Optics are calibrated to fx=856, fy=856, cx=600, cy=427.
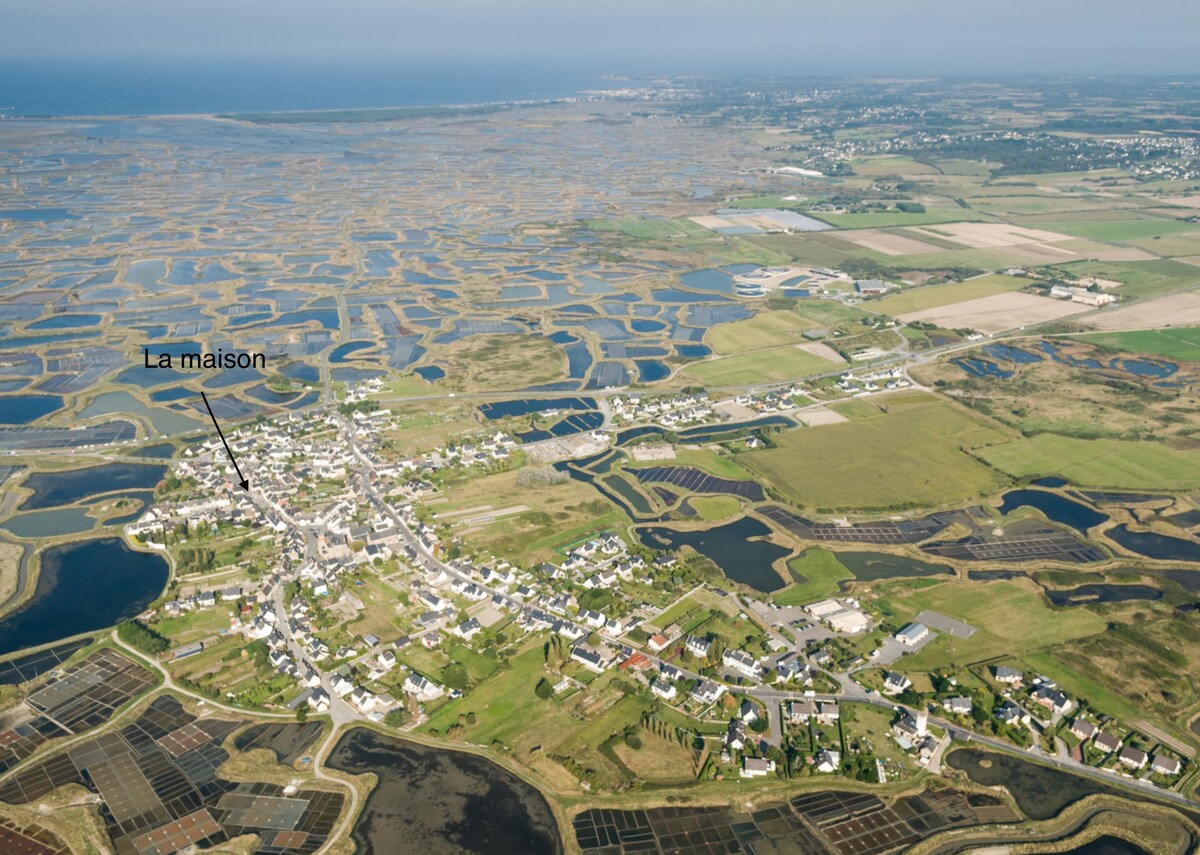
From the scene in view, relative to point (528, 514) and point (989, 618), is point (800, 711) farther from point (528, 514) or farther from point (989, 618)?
point (528, 514)

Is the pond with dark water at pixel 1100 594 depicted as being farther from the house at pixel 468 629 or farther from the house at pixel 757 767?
the house at pixel 468 629

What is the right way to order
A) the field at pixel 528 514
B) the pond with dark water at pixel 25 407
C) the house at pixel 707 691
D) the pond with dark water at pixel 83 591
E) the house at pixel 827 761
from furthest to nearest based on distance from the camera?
the pond with dark water at pixel 25 407
the field at pixel 528 514
the pond with dark water at pixel 83 591
the house at pixel 707 691
the house at pixel 827 761

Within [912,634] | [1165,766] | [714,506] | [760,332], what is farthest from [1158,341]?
[1165,766]

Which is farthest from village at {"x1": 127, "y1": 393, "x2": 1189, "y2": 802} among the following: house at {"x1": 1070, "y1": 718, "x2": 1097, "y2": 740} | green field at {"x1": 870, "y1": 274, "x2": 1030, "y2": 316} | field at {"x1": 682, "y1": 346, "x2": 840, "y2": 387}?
green field at {"x1": 870, "y1": 274, "x2": 1030, "y2": 316}

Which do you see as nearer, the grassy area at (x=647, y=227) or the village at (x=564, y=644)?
the village at (x=564, y=644)

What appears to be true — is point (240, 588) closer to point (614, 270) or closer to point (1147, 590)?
point (1147, 590)

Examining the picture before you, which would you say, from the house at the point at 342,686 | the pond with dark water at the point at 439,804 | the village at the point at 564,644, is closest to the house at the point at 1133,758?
the village at the point at 564,644

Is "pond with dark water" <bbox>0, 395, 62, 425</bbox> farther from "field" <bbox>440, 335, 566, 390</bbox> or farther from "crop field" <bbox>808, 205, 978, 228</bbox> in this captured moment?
"crop field" <bbox>808, 205, 978, 228</bbox>
